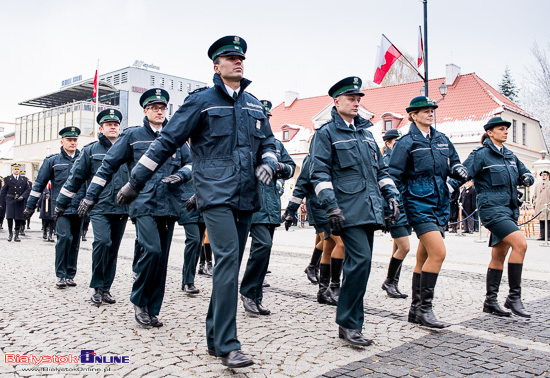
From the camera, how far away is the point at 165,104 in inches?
229

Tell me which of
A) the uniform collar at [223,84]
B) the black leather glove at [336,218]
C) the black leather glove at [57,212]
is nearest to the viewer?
the uniform collar at [223,84]

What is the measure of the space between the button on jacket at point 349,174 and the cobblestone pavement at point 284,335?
1104 millimetres

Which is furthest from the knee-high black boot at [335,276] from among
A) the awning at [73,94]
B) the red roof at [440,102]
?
the awning at [73,94]

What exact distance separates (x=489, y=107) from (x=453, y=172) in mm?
30637

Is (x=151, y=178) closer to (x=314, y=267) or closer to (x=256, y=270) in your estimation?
(x=256, y=270)

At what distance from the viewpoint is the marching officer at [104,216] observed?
6.45 meters

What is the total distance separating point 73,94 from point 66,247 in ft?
161

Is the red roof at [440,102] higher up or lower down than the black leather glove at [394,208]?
higher up

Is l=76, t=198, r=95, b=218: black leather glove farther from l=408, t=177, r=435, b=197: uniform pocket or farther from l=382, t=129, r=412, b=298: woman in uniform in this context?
l=382, t=129, r=412, b=298: woman in uniform

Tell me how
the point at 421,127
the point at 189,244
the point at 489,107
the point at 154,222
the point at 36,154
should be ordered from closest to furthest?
the point at 154,222 → the point at 421,127 → the point at 189,244 → the point at 489,107 → the point at 36,154

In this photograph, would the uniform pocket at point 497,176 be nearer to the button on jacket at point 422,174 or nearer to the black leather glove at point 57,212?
the button on jacket at point 422,174

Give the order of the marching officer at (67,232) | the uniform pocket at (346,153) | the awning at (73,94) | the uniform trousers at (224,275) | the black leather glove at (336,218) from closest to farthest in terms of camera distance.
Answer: the uniform trousers at (224,275)
the black leather glove at (336,218)
the uniform pocket at (346,153)
the marching officer at (67,232)
the awning at (73,94)

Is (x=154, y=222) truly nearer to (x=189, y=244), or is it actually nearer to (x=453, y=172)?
(x=189, y=244)

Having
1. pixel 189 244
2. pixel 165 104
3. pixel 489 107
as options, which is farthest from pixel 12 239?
pixel 489 107
